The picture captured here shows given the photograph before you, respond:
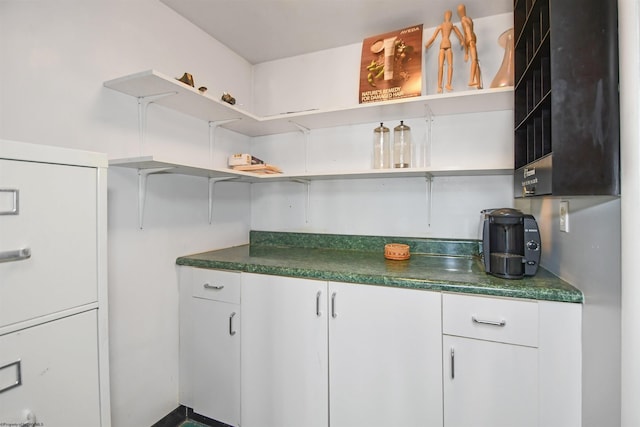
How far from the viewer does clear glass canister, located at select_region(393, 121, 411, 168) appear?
75.1 inches

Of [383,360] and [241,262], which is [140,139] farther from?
[383,360]

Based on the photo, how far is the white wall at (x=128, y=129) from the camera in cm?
118

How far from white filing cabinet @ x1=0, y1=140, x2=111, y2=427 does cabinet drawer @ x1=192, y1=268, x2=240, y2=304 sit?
28.3 inches

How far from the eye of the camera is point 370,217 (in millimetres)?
2115

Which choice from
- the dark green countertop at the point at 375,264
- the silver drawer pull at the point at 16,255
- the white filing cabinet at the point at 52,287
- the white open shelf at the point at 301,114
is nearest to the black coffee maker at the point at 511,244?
the dark green countertop at the point at 375,264

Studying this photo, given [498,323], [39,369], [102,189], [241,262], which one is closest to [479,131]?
[498,323]

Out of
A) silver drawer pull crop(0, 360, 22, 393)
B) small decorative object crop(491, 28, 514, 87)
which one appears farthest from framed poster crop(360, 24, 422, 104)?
silver drawer pull crop(0, 360, 22, 393)

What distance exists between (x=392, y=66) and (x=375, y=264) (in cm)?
120

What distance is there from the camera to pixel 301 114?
1.92m

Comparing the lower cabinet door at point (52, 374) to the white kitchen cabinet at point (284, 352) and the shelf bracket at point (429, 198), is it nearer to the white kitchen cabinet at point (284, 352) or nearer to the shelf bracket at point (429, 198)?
the white kitchen cabinet at point (284, 352)

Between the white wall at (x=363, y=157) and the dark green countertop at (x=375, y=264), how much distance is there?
88 mm

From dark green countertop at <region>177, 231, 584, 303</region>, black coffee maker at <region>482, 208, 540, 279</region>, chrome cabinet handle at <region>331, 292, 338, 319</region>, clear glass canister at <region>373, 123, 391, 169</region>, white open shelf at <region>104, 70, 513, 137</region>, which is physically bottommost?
chrome cabinet handle at <region>331, 292, 338, 319</region>

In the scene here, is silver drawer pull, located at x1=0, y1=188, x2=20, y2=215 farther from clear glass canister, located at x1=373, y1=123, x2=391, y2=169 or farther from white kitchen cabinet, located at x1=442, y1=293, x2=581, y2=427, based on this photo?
clear glass canister, located at x1=373, y1=123, x2=391, y2=169

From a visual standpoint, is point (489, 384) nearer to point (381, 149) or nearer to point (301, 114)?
point (381, 149)
